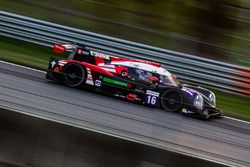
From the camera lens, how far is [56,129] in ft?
19.4

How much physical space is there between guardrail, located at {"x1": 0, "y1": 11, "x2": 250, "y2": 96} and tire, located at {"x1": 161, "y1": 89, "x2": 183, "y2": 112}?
2.88m

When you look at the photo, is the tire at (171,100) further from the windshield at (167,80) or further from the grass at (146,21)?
the grass at (146,21)

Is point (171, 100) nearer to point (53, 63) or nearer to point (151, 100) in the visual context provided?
point (151, 100)

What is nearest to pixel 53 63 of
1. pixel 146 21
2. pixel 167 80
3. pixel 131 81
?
pixel 131 81

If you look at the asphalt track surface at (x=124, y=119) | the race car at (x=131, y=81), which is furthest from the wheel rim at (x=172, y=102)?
the asphalt track surface at (x=124, y=119)

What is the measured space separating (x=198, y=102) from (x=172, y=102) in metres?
0.51

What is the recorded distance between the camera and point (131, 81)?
11906 millimetres

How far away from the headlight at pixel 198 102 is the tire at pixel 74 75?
226 cm

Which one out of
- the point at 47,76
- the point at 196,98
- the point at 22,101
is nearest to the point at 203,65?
the point at 196,98

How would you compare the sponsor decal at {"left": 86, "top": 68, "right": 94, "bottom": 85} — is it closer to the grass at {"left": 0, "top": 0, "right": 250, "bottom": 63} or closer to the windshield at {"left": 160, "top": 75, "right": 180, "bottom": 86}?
the windshield at {"left": 160, "top": 75, "right": 180, "bottom": 86}

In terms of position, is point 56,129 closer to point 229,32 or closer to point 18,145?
point 18,145

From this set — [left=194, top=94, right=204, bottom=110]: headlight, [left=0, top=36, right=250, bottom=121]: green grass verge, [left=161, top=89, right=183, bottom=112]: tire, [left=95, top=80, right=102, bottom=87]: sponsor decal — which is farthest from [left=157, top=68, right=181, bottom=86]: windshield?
[left=0, top=36, right=250, bottom=121]: green grass verge

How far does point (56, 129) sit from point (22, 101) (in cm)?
213

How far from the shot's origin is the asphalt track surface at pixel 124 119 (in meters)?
6.54
